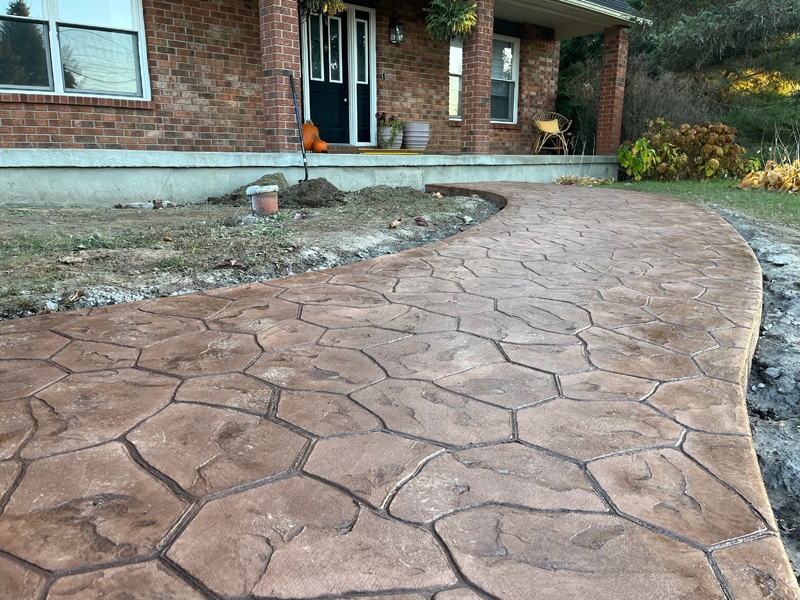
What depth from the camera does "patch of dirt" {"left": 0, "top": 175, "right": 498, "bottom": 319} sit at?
2.81m

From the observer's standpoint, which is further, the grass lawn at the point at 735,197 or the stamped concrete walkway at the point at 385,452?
the grass lawn at the point at 735,197

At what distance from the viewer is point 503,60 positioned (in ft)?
37.6

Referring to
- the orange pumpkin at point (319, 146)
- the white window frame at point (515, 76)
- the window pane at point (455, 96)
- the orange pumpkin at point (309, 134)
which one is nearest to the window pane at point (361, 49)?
the orange pumpkin at point (309, 134)

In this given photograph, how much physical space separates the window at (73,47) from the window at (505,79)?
6800mm

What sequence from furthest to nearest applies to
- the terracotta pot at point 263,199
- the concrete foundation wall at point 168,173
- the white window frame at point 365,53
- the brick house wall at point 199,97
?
the white window frame at point 365,53
the brick house wall at point 199,97
the concrete foundation wall at point 168,173
the terracotta pot at point 263,199

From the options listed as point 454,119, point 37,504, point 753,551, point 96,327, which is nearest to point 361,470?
point 37,504

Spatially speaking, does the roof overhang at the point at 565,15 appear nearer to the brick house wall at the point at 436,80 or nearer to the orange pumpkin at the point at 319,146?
the brick house wall at the point at 436,80

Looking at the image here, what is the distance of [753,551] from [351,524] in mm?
769

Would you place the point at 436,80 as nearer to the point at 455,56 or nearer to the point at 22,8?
the point at 455,56

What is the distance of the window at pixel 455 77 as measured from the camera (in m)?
10.6

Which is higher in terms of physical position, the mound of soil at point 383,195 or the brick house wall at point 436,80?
the brick house wall at point 436,80

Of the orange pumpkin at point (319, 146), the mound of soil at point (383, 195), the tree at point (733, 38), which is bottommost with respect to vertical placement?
the mound of soil at point (383, 195)

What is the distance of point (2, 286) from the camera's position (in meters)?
2.73

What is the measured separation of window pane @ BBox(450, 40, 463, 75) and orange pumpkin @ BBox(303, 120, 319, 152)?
359 cm
